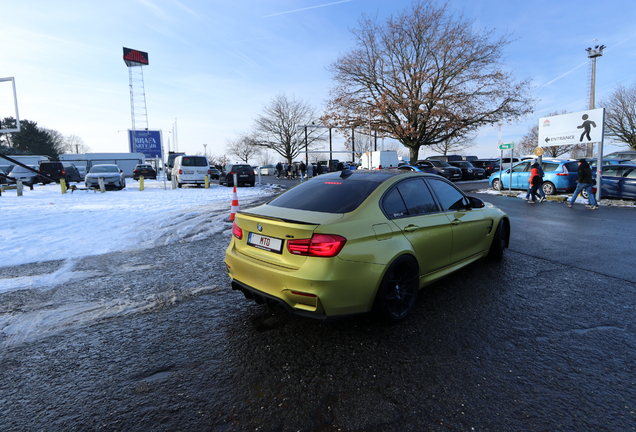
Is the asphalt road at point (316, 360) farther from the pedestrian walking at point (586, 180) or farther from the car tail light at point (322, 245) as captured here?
the pedestrian walking at point (586, 180)

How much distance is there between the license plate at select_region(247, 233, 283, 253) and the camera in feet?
9.79

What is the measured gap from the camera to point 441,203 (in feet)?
13.5

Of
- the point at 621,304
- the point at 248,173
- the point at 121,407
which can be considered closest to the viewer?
the point at 121,407

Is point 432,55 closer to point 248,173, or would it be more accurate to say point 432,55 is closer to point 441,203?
point 248,173

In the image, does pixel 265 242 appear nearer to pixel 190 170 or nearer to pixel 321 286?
pixel 321 286

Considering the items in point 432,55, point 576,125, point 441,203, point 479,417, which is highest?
point 432,55

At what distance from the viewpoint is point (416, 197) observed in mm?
3824

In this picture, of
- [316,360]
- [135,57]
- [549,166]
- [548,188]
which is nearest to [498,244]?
[316,360]

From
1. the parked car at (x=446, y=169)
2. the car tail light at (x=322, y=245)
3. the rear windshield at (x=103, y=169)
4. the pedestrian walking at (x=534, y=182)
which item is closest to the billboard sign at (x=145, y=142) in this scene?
the rear windshield at (x=103, y=169)

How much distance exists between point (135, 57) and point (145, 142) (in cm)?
1837

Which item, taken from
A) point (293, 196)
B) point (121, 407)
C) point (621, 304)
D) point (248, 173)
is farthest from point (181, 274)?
point (248, 173)

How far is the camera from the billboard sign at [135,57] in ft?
211

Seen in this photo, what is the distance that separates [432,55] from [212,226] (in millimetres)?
25741

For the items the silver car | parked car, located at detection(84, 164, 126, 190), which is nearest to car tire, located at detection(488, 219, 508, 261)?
parked car, located at detection(84, 164, 126, 190)
